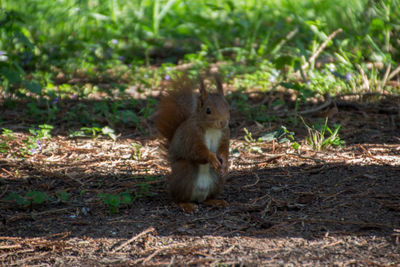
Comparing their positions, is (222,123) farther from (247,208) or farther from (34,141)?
(34,141)

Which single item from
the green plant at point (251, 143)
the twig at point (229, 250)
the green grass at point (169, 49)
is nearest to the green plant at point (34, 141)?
the green grass at point (169, 49)

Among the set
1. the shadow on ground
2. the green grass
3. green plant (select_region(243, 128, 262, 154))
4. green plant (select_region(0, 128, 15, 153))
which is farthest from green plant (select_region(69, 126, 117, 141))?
green plant (select_region(243, 128, 262, 154))

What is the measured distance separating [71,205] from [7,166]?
0.66 m

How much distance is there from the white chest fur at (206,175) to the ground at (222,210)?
76mm

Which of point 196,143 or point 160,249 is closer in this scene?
point 160,249

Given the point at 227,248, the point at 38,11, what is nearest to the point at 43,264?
the point at 227,248

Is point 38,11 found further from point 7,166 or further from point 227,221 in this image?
point 227,221

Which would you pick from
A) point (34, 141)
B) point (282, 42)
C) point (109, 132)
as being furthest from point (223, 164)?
point (282, 42)

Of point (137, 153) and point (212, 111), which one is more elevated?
point (212, 111)

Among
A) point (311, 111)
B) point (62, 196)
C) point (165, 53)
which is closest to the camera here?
point (62, 196)

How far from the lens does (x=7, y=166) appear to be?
2906 mm

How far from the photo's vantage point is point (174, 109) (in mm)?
2646

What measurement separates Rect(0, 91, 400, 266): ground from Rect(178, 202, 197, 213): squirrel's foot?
0.05 meters

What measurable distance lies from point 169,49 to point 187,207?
379cm
